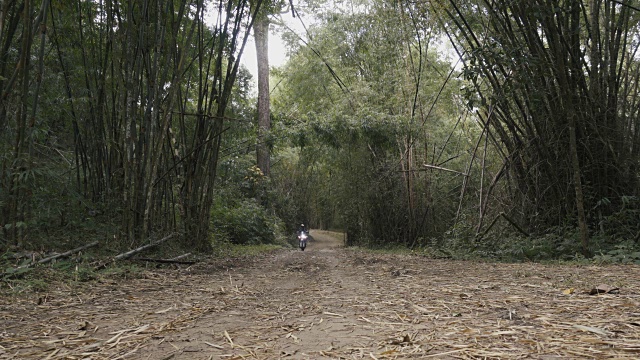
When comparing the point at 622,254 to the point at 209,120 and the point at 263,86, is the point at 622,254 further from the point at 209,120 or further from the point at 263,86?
the point at 263,86

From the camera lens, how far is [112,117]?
4348mm

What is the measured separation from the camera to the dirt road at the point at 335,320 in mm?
1416

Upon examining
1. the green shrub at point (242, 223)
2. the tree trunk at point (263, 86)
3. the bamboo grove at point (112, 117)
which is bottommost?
the green shrub at point (242, 223)

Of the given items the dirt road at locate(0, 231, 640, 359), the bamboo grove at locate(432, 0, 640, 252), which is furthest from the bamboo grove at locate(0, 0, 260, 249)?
the bamboo grove at locate(432, 0, 640, 252)

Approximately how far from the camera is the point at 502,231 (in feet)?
18.1

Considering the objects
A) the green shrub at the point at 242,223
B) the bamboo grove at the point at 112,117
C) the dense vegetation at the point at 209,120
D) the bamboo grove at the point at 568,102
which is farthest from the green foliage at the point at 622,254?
the green shrub at the point at 242,223

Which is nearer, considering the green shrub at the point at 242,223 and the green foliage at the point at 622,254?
the green foliage at the point at 622,254

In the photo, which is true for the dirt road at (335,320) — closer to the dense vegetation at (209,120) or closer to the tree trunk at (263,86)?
the dense vegetation at (209,120)

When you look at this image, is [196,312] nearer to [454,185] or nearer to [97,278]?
[97,278]

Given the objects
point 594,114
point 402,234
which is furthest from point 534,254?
point 402,234

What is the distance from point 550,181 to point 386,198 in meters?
4.45

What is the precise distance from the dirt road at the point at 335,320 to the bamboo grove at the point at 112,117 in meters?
1.14

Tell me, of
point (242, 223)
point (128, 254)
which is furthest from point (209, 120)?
point (242, 223)

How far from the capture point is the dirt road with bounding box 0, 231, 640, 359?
142cm
